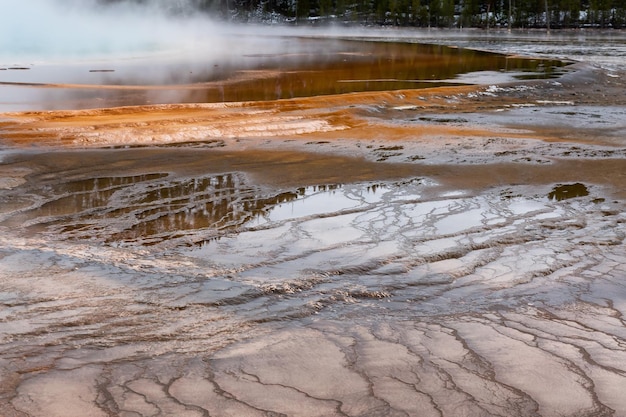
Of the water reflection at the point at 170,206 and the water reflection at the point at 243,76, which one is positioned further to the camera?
the water reflection at the point at 243,76

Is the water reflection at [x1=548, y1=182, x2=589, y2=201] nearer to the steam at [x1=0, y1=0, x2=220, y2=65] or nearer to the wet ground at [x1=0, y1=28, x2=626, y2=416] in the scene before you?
the wet ground at [x1=0, y1=28, x2=626, y2=416]

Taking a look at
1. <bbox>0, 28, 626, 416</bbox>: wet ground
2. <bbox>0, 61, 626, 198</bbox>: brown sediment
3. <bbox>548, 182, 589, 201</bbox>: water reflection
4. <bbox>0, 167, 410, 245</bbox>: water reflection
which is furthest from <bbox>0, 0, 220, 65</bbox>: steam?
<bbox>548, 182, 589, 201</bbox>: water reflection

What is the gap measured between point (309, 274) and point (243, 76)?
50.1 feet

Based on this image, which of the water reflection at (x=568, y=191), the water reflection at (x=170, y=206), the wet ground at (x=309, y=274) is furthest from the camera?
the water reflection at (x=568, y=191)

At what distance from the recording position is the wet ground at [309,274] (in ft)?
10.6

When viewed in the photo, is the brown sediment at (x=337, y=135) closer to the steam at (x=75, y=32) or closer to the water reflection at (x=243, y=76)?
the water reflection at (x=243, y=76)

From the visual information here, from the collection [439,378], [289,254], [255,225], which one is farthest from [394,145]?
[439,378]

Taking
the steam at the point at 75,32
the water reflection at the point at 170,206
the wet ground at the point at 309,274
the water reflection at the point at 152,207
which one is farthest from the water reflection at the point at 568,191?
the steam at the point at 75,32

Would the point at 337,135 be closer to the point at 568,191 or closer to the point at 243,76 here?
the point at 568,191

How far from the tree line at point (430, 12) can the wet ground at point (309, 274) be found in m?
50.2

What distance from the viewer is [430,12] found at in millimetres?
64438

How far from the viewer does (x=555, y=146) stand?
31.8ft

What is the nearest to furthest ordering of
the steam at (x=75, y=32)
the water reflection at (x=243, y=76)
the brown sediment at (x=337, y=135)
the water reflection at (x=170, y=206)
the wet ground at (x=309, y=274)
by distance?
the wet ground at (x=309, y=274) → the water reflection at (x=170, y=206) → the brown sediment at (x=337, y=135) → the water reflection at (x=243, y=76) → the steam at (x=75, y=32)

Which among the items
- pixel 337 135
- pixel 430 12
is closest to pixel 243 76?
pixel 337 135
